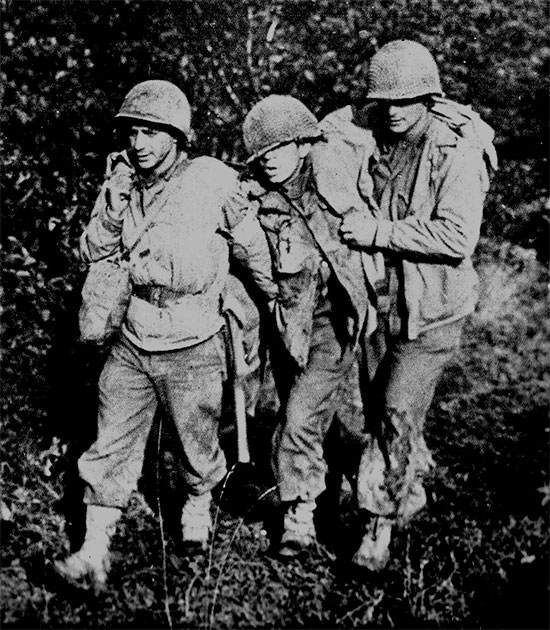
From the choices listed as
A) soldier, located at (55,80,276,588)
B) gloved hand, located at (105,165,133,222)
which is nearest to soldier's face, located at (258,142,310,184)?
soldier, located at (55,80,276,588)

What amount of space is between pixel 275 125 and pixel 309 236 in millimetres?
623

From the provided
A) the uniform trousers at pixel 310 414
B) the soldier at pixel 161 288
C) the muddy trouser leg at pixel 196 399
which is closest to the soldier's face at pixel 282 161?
the soldier at pixel 161 288

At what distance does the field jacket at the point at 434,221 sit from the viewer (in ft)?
15.6

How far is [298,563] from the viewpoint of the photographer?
541cm

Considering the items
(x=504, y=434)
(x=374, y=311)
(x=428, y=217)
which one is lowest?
(x=504, y=434)

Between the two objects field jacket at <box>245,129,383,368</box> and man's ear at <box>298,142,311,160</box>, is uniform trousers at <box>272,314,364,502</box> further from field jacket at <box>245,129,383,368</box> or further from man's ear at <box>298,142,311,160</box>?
man's ear at <box>298,142,311,160</box>

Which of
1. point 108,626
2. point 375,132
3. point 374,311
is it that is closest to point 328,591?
point 108,626

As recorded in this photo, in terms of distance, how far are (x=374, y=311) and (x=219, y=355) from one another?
879 mm

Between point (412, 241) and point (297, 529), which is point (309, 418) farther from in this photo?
point (412, 241)

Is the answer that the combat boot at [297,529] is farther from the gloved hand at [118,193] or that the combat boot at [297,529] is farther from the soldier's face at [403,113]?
the soldier's face at [403,113]

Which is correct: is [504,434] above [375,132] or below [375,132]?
below

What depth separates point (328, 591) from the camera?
5176 millimetres

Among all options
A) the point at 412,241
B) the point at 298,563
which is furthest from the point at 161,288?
the point at 298,563

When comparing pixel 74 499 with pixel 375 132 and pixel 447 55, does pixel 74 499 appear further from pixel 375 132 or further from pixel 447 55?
pixel 447 55
